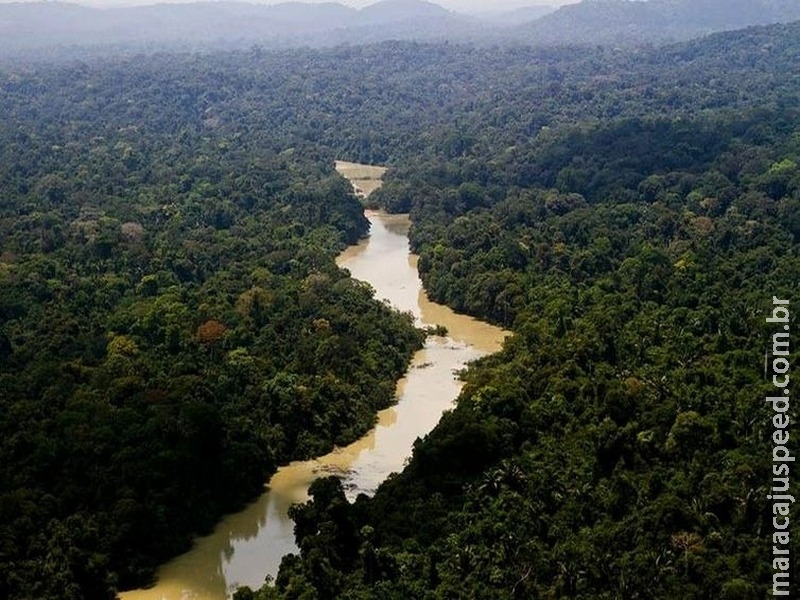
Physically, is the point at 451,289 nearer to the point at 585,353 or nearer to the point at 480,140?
the point at 585,353

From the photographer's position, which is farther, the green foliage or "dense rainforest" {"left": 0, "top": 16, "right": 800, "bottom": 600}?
"dense rainforest" {"left": 0, "top": 16, "right": 800, "bottom": 600}

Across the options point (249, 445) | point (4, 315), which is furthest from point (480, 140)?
point (249, 445)

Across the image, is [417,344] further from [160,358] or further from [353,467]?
[353,467]

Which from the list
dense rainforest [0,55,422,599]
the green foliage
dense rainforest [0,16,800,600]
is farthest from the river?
the green foliage

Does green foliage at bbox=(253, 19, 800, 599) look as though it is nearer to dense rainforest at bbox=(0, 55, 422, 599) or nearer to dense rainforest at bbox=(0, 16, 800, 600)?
dense rainforest at bbox=(0, 16, 800, 600)

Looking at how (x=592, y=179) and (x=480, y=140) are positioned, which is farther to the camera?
(x=480, y=140)

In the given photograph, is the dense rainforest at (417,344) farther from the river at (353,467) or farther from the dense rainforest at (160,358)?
the river at (353,467)

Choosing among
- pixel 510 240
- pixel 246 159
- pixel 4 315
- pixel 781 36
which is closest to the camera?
pixel 4 315
